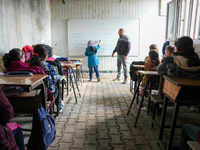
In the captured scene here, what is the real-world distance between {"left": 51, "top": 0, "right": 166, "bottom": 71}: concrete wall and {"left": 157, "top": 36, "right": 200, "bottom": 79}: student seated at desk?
446cm

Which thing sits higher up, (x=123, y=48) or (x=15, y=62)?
(x=123, y=48)

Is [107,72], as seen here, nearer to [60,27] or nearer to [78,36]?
[78,36]

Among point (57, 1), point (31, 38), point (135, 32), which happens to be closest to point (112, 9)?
point (135, 32)

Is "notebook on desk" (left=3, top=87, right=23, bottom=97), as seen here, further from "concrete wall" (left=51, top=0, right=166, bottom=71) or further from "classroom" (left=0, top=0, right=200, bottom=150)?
"concrete wall" (left=51, top=0, right=166, bottom=71)

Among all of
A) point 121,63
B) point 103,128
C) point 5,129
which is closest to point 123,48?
point 121,63

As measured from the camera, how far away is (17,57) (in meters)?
2.14

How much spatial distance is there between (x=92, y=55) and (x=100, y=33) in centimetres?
94

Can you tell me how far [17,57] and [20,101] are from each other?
0.56m

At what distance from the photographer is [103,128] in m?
2.36

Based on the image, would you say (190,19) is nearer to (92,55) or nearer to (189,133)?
(189,133)

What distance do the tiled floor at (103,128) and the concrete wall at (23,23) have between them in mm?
1664

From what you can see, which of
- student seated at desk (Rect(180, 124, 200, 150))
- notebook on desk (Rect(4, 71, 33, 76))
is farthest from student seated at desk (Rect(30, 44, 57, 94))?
student seated at desk (Rect(180, 124, 200, 150))

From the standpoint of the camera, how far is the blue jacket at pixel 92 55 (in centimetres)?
570

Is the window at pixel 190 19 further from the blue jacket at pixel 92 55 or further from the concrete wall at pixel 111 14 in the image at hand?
the blue jacket at pixel 92 55
